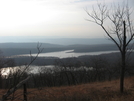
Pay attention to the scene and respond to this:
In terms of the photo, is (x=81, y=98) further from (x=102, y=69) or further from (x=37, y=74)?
(x=37, y=74)

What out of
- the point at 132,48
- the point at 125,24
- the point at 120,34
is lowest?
the point at 132,48

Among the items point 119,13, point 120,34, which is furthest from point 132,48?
point 119,13

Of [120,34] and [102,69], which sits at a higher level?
[120,34]

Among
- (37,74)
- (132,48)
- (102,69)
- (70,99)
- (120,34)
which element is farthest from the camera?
(37,74)

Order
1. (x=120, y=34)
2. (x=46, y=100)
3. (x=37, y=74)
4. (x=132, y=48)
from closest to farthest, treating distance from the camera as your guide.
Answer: (x=46, y=100) → (x=120, y=34) → (x=132, y=48) → (x=37, y=74)

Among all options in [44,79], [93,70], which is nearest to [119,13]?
[93,70]

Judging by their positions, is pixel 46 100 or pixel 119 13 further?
pixel 119 13

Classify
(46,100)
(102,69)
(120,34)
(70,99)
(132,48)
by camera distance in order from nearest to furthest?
1. (70,99)
2. (46,100)
3. (120,34)
4. (132,48)
5. (102,69)

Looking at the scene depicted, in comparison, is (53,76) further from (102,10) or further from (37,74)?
(102,10)

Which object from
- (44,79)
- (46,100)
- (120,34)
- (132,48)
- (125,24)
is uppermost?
(125,24)
